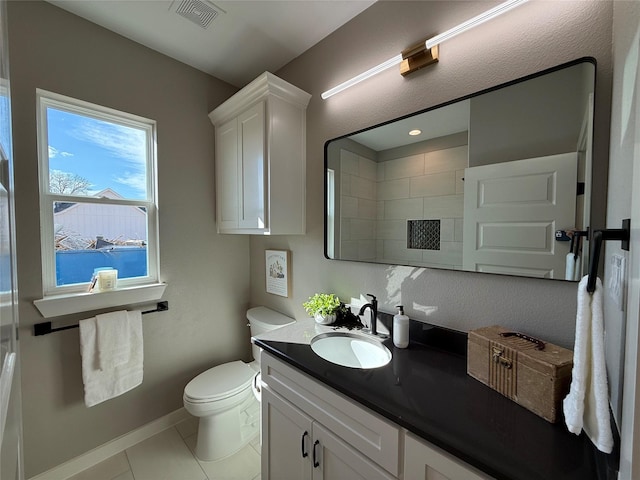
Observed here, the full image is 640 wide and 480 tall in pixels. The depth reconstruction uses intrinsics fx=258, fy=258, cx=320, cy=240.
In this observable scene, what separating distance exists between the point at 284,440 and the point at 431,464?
68cm

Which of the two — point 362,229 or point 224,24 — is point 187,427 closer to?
point 362,229

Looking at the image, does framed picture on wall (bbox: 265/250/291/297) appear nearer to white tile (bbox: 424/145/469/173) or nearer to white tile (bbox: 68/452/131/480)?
white tile (bbox: 424/145/469/173)

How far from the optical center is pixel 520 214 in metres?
0.98

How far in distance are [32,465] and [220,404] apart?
3.25 ft

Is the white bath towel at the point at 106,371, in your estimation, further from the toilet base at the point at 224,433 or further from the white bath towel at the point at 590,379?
the white bath towel at the point at 590,379

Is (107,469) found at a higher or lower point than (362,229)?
lower

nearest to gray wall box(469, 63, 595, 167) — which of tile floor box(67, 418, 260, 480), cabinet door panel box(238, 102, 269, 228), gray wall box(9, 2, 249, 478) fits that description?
cabinet door panel box(238, 102, 269, 228)

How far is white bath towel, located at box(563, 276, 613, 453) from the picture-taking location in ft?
1.85

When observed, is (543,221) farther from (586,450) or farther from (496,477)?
(496,477)

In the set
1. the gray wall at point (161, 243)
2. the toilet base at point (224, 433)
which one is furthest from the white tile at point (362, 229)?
the toilet base at point (224, 433)

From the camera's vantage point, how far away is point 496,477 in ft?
1.92

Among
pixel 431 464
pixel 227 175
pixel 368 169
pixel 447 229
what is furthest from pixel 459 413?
pixel 227 175

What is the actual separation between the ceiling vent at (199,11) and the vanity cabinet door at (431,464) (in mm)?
2169

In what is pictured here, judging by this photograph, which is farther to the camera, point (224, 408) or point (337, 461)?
point (224, 408)
